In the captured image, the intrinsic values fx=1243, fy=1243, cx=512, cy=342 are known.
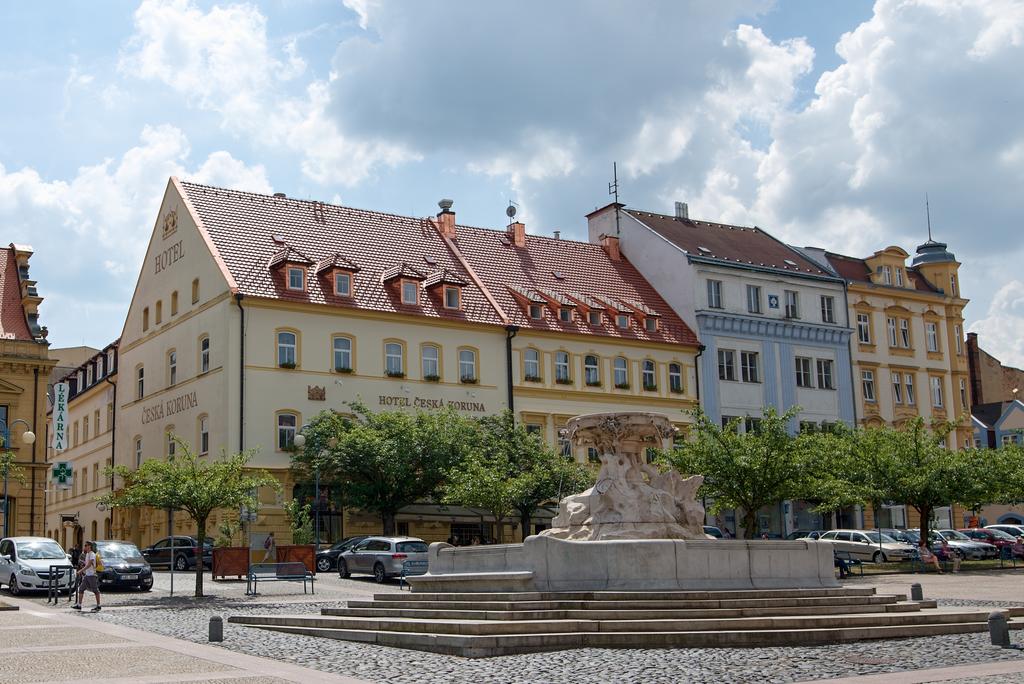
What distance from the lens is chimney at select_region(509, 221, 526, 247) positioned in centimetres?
5891

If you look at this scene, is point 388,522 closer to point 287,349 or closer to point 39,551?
point 287,349

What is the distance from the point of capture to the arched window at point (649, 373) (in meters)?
55.2

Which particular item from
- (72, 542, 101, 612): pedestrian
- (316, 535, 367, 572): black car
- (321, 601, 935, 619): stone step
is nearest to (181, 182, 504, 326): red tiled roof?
(316, 535, 367, 572): black car

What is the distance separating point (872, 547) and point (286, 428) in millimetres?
21888

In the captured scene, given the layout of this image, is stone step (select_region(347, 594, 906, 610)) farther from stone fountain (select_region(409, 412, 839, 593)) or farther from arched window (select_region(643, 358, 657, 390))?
arched window (select_region(643, 358, 657, 390))

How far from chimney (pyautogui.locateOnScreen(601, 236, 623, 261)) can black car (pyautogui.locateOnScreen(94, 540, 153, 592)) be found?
106 ft

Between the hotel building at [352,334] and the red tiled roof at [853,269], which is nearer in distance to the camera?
the hotel building at [352,334]

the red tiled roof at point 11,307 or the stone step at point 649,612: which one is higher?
the red tiled roof at point 11,307

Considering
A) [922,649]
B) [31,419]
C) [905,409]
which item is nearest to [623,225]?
[905,409]

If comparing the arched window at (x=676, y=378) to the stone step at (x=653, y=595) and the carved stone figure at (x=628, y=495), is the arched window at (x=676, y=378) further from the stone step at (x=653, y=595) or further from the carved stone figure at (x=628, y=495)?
the stone step at (x=653, y=595)

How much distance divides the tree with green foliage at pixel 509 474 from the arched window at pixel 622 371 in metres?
7.68

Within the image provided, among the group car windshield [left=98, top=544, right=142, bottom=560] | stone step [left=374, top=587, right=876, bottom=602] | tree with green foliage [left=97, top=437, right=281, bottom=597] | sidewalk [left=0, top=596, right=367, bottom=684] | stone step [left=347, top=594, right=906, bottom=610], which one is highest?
tree with green foliage [left=97, top=437, right=281, bottom=597]

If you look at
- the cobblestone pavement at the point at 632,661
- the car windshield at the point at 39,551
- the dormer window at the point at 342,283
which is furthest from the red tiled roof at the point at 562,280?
the cobblestone pavement at the point at 632,661

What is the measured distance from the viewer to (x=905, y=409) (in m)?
63.9
